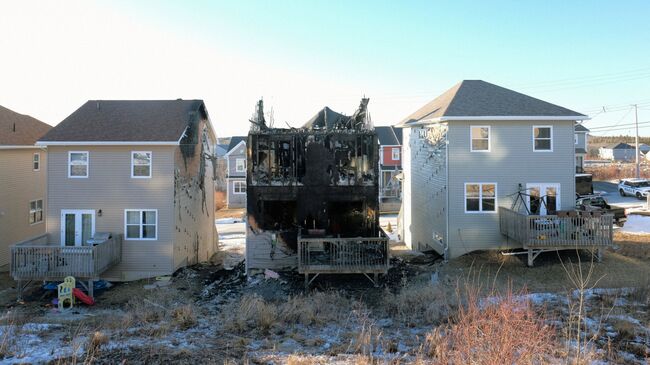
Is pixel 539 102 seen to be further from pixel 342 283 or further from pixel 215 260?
pixel 215 260

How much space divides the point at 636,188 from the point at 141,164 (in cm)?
4302

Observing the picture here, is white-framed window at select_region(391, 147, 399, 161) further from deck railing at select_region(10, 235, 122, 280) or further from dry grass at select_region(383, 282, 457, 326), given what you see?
deck railing at select_region(10, 235, 122, 280)

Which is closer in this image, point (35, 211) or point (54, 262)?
point (54, 262)

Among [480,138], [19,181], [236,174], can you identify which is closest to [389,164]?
[236,174]

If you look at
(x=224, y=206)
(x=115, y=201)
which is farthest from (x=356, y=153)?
(x=224, y=206)

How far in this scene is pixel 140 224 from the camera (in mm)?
17969

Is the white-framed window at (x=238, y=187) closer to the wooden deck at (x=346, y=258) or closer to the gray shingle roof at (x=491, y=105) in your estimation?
the gray shingle roof at (x=491, y=105)

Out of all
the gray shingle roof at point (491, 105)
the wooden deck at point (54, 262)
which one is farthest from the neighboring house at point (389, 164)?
the wooden deck at point (54, 262)

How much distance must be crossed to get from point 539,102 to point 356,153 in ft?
26.2

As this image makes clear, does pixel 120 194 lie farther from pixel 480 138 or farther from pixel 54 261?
pixel 480 138

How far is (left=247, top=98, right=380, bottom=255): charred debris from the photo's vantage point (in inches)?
668

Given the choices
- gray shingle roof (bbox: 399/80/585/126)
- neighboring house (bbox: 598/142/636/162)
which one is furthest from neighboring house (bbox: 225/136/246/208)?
neighboring house (bbox: 598/142/636/162)

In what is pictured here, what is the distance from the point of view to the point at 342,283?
49.8 feet

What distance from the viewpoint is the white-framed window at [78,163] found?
17922 millimetres
